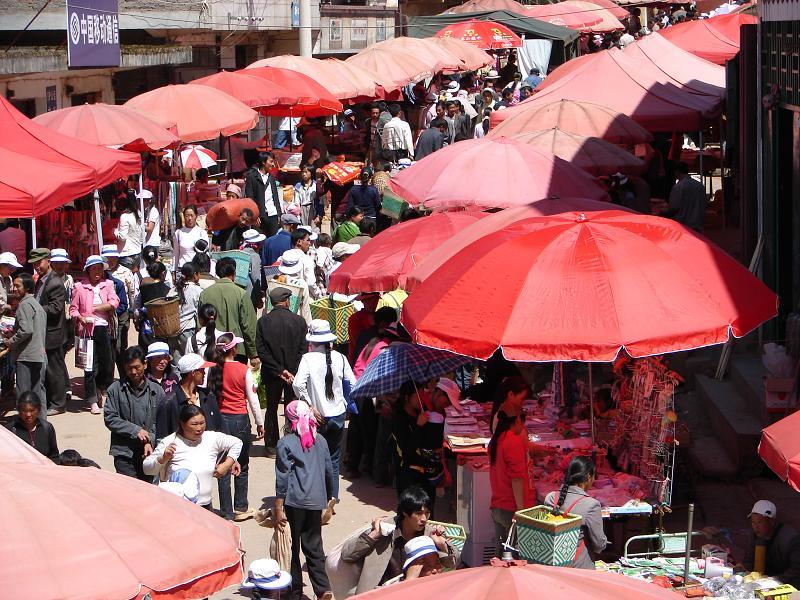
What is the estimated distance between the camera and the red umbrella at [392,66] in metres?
25.3

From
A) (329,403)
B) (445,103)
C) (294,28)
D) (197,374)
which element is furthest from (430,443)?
(294,28)

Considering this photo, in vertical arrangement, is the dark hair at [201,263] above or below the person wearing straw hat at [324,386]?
above

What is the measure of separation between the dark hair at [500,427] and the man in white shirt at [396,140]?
14028 millimetres

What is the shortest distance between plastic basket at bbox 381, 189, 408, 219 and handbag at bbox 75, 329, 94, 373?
209 inches

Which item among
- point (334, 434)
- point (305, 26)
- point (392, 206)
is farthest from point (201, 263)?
point (305, 26)

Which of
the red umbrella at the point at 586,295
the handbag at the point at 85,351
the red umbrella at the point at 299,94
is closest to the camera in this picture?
the red umbrella at the point at 586,295

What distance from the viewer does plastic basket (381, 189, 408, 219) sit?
1666 cm

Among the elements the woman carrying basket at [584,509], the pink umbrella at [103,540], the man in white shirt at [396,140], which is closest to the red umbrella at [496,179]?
the woman carrying basket at [584,509]

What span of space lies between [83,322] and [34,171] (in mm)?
1503

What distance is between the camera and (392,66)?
25.8 meters

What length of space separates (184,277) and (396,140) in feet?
34.5

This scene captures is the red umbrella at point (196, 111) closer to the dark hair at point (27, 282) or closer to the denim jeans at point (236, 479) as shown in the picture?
the dark hair at point (27, 282)

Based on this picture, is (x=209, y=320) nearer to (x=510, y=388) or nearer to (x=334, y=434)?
(x=334, y=434)

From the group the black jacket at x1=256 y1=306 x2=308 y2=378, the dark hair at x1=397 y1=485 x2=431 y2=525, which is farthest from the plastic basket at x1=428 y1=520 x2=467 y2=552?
the black jacket at x1=256 y1=306 x2=308 y2=378
